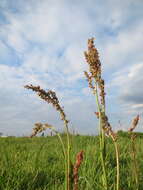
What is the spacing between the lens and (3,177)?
3.59m

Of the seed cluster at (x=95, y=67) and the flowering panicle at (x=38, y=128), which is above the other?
the seed cluster at (x=95, y=67)

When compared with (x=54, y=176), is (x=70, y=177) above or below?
above

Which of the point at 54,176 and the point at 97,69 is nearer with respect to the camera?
the point at 97,69

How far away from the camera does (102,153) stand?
1.19m

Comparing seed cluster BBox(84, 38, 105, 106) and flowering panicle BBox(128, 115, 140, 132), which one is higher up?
seed cluster BBox(84, 38, 105, 106)

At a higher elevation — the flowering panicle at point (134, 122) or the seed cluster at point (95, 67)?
the seed cluster at point (95, 67)

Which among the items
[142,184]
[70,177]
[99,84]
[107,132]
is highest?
[99,84]

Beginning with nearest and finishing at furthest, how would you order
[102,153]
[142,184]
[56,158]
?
[102,153] < [142,184] < [56,158]

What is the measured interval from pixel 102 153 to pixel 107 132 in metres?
0.10

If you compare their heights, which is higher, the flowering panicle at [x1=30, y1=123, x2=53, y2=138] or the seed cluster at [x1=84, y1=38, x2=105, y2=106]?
the seed cluster at [x1=84, y1=38, x2=105, y2=106]

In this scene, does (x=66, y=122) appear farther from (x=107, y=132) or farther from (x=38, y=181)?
(x=38, y=181)

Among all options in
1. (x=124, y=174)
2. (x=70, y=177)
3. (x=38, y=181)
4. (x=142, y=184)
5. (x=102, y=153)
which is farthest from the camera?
(x=124, y=174)

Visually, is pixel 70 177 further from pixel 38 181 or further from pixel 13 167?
pixel 13 167

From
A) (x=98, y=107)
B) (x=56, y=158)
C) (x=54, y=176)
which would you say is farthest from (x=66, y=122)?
(x=56, y=158)
